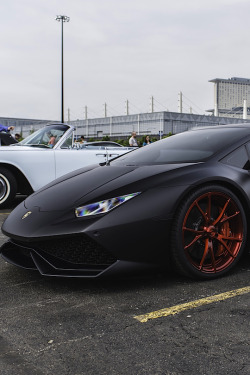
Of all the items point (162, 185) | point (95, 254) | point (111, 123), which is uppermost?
point (111, 123)

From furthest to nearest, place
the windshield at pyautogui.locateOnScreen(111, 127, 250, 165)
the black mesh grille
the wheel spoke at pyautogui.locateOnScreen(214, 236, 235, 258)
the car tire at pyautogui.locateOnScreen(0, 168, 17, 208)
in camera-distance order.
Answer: the car tire at pyautogui.locateOnScreen(0, 168, 17, 208) → the windshield at pyautogui.locateOnScreen(111, 127, 250, 165) → the wheel spoke at pyautogui.locateOnScreen(214, 236, 235, 258) → the black mesh grille

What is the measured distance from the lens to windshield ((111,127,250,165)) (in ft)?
11.6

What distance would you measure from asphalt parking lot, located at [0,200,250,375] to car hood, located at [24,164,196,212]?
57cm

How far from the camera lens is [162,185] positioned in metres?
3.04

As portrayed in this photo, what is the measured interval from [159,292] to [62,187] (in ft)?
3.81

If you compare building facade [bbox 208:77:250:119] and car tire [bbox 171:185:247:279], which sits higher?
building facade [bbox 208:77:250:119]

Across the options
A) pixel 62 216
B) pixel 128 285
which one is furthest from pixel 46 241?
pixel 128 285

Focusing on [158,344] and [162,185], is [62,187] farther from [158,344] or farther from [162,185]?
[158,344]

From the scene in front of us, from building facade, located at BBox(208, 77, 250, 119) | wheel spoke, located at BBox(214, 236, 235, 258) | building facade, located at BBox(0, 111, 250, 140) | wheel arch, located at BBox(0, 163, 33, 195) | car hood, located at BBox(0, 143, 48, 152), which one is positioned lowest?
wheel spoke, located at BBox(214, 236, 235, 258)

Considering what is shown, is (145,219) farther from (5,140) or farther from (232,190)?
(5,140)

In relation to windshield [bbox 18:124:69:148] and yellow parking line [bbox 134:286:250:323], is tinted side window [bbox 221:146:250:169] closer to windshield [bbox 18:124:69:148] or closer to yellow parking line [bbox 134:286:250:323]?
yellow parking line [bbox 134:286:250:323]

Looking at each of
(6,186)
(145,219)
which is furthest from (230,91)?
(145,219)

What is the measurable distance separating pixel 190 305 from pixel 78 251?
795mm

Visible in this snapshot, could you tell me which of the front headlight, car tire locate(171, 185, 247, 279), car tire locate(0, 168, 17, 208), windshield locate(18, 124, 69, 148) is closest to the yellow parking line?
car tire locate(171, 185, 247, 279)
